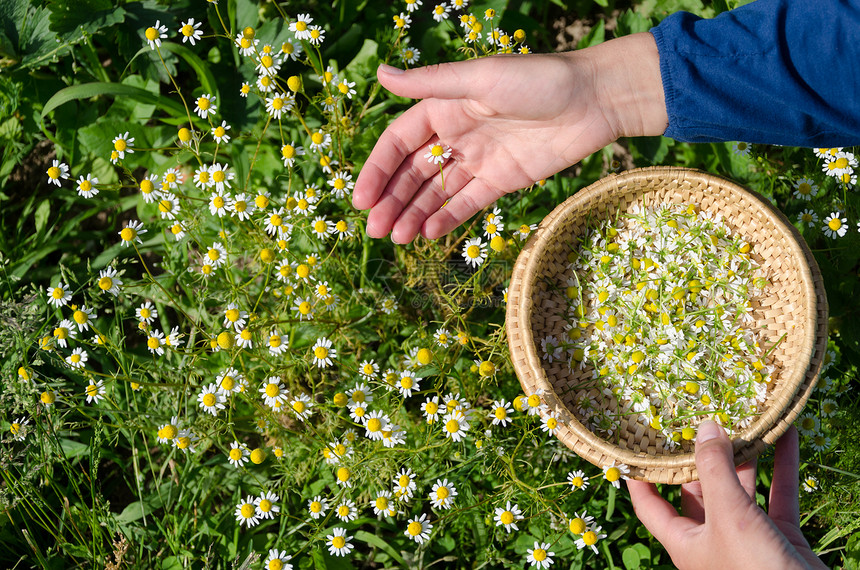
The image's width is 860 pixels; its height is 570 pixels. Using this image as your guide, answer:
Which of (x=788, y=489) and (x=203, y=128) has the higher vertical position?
(x=203, y=128)

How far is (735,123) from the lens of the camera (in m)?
1.73

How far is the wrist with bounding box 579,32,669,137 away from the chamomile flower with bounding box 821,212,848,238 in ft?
2.12

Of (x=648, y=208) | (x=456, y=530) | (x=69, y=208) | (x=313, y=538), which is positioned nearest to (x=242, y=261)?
(x=69, y=208)

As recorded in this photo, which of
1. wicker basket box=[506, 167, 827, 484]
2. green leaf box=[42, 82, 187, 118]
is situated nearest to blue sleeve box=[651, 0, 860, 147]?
wicker basket box=[506, 167, 827, 484]

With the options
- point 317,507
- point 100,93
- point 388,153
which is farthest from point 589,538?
point 100,93

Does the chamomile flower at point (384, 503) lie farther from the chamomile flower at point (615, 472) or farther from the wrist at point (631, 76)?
the wrist at point (631, 76)

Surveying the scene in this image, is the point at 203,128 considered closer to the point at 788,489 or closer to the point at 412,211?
the point at 412,211

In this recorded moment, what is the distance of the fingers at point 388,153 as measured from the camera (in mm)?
1925

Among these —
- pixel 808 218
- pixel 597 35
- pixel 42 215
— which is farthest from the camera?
pixel 42 215

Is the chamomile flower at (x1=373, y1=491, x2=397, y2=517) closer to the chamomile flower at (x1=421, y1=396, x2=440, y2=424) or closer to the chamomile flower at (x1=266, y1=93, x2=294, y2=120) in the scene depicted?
the chamomile flower at (x1=421, y1=396, x2=440, y2=424)

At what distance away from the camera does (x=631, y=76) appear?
5.93 feet

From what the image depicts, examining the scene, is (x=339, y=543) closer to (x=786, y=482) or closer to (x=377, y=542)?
(x=377, y=542)

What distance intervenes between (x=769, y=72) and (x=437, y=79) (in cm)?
90

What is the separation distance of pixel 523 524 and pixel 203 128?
6.08ft
